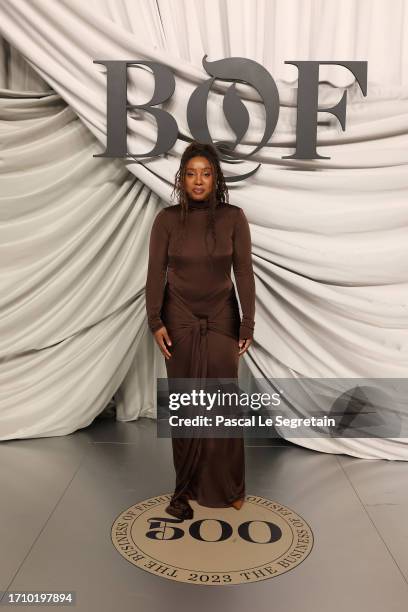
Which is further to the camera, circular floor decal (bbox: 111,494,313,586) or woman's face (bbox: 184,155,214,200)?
woman's face (bbox: 184,155,214,200)

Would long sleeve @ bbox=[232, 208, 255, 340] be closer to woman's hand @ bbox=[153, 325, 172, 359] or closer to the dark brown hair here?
the dark brown hair

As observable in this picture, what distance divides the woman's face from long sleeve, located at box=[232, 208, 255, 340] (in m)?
0.17

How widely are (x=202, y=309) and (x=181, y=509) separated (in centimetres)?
78

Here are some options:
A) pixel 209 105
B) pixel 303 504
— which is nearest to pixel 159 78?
pixel 209 105

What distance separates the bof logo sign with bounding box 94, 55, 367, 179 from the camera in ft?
8.57

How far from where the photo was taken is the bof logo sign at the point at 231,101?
2613mm

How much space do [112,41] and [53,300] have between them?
1.30 meters

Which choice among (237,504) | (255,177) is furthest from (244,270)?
(237,504)

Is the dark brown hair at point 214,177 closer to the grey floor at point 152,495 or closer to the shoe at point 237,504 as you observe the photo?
the shoe at point 237,504

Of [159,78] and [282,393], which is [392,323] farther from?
[159,78]

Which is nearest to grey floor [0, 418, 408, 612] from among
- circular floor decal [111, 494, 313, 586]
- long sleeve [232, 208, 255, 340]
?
circular floor decal [111, 494, 313, 586]

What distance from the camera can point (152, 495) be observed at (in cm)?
233

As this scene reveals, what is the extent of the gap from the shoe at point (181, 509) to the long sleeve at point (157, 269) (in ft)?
2.24

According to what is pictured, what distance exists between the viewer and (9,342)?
9.42 feet
